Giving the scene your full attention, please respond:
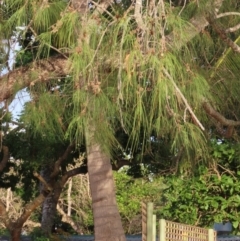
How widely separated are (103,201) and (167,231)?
2.19m

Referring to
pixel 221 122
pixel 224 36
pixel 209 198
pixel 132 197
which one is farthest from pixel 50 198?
pixel 132 197

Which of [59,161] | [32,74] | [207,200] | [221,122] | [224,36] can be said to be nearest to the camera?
[32,74]

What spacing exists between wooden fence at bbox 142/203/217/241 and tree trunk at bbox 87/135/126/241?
59.7 inches

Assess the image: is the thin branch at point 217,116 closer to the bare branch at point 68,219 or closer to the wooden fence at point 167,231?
the wooden fence at point 167,231

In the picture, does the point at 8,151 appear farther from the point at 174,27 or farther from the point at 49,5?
the point at 174,27

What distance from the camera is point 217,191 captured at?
8.08 metres

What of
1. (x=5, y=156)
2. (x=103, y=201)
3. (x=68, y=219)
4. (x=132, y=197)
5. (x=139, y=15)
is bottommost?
(x=103, y=201)

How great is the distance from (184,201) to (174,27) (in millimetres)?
3541

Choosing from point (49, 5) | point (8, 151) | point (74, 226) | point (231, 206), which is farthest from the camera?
point (74, 226)

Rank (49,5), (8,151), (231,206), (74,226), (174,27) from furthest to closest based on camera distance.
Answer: (74,226) < (8,151) < (231,206) < (49,5) < (174,27)

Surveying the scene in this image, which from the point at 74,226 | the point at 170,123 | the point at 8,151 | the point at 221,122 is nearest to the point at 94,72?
the point at 170,123

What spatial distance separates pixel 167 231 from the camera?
490 centimetres

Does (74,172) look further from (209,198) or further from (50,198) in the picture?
(209,198)

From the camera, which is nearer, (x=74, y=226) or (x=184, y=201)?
(x=184, y=201)
